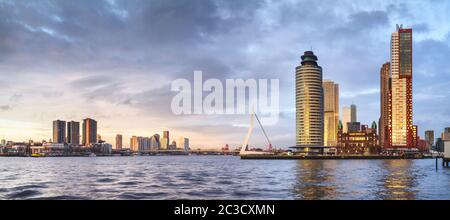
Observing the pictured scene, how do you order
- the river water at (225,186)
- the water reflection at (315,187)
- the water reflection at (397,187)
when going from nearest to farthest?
1. the water reflection at (315,187)
2. the water reflection at (397,187)
3. the river water at (225,186)

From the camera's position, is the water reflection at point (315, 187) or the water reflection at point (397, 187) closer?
the water reflection at point (315, 187)

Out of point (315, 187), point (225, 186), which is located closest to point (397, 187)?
point (315, 187)

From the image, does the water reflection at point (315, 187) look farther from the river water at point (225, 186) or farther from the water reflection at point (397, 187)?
the water reflection at point (397, 187)

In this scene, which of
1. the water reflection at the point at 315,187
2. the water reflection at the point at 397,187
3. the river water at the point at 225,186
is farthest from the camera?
the river water at the point at 225,186

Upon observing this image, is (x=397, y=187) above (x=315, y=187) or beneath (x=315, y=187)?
beneath

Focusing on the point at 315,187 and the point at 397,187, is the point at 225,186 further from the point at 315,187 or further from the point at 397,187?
the point at 397,187

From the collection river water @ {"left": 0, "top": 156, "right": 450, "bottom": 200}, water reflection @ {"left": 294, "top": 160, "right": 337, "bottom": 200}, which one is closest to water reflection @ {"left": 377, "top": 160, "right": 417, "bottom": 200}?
river water @ {"left": 0, "top": 156, "right": 450, "bottom": 200}

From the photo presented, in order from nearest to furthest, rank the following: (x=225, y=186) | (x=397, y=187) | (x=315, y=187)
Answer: (x=315, y=187)
(x=397, y=187)
(x=225, y=186)

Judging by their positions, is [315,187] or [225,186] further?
[225,186]

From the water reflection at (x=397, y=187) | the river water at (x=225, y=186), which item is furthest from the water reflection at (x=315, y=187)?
the water reflection at (x=397, y=187)

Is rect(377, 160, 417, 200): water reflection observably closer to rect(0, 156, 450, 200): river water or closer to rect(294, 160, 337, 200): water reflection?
rect(0, 156, 450, 200): river water
